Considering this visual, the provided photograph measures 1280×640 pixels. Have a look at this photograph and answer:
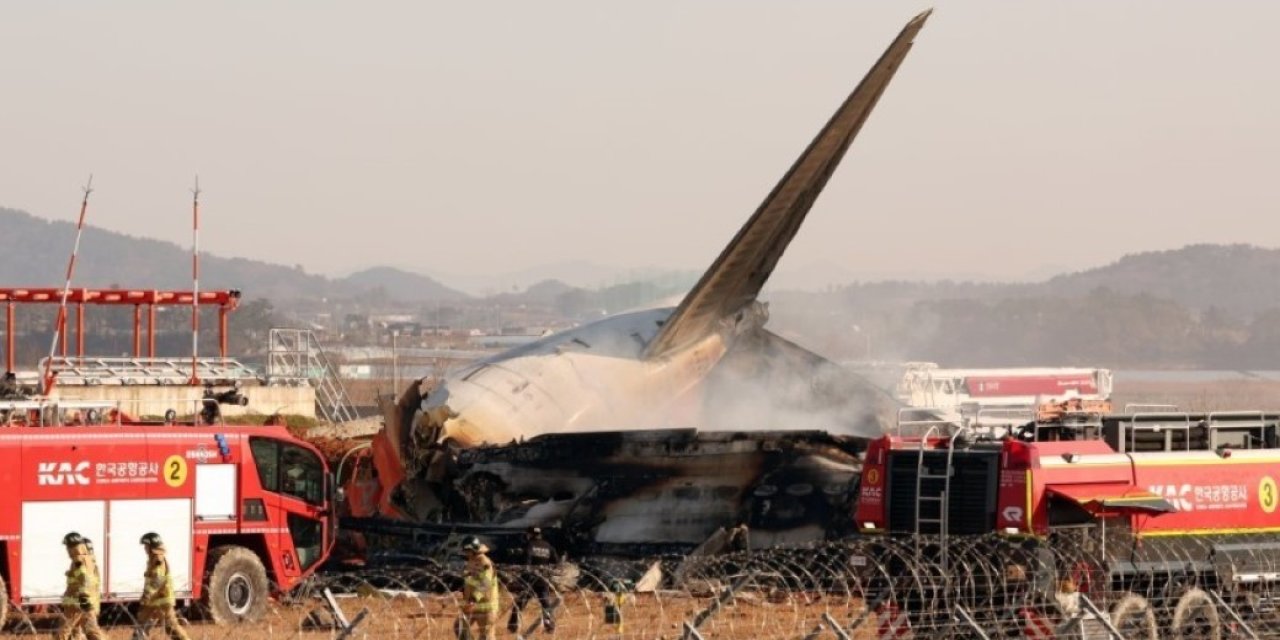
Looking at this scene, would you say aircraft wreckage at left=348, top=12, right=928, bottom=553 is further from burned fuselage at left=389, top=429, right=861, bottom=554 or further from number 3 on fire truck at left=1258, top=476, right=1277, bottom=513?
number 3 on fire truck at left=1258, top=476, right=1277, bottom=513

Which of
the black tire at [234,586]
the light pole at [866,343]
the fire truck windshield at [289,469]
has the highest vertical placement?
the light pole at [866,343]

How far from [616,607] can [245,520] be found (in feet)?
22.2

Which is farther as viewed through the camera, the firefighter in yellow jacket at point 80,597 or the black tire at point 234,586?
the black tire at point 234,586

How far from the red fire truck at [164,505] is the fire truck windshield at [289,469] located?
0.02m

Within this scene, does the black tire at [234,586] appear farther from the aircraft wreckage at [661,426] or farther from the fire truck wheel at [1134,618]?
the fire truck wheel at [1134,618]

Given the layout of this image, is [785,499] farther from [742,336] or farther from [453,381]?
[742,336]

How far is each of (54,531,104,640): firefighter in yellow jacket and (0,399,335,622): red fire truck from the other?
405cm

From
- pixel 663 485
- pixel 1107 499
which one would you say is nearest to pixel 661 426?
pixel 663 485

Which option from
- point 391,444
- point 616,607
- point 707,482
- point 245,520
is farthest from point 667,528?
point 616,607

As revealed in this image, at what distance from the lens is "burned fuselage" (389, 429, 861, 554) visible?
3381 cm

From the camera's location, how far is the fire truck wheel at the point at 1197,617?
2202 centimetres

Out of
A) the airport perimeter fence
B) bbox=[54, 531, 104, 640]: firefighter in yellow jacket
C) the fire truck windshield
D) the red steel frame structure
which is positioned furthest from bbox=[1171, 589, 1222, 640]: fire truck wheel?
the red steel frame structure

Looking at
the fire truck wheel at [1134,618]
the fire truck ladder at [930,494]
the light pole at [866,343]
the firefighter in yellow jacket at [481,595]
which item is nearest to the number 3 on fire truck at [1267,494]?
the fire truck wheel at [1134,618]

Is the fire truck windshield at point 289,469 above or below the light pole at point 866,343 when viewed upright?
below
